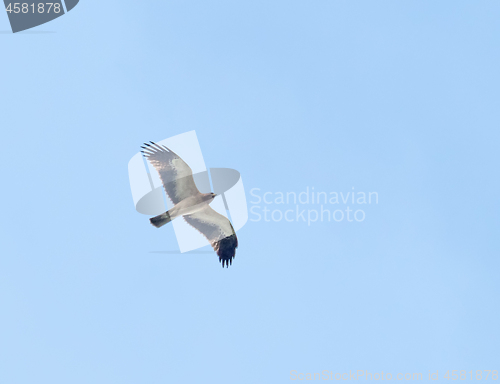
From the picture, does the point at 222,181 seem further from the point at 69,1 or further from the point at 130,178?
the point at 69,1

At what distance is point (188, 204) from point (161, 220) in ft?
4.74

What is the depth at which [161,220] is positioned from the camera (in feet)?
72.6

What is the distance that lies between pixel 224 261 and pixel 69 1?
13.0 metres

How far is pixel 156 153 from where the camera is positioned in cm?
2186

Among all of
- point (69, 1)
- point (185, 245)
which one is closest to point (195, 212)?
point (185, 245)

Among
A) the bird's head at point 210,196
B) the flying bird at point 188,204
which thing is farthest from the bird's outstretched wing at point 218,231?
the bird's head at point 210,196

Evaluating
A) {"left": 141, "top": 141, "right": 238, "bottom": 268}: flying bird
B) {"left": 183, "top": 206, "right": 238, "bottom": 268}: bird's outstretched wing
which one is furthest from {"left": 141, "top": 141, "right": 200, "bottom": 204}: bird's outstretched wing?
{"left": 183, "top": 206, "right": 238, "bottom": 268}: bird's outstretched wing

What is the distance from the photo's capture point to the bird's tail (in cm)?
2181

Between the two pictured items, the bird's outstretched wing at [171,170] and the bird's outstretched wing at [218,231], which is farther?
the bird's outstretched wing at [218,231]

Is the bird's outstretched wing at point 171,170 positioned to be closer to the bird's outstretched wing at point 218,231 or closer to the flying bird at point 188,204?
the flying bird at point 188,204

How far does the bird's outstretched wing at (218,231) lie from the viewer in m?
23.6

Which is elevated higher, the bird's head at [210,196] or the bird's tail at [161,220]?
the bird's head at [210,196]
